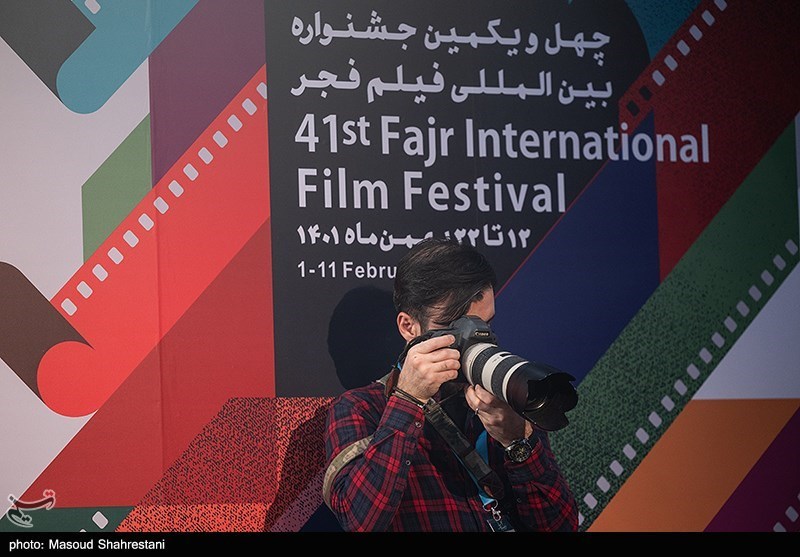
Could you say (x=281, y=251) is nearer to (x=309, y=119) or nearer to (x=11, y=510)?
(x=309, y=119)

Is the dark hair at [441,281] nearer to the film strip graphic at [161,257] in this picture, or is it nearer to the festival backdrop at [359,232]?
the festival backdrop at [359,232]

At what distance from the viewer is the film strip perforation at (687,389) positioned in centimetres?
242

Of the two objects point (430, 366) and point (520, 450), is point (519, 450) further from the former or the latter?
point (430, 366)

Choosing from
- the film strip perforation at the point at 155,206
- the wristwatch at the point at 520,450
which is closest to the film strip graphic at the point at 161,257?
the film strip perforation at the point at 155,206

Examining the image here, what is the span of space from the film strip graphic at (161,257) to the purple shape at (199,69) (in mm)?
25

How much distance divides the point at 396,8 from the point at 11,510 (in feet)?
4.40

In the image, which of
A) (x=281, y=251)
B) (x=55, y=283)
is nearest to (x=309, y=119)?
(x=281, y=251)

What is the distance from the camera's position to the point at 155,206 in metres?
2.24

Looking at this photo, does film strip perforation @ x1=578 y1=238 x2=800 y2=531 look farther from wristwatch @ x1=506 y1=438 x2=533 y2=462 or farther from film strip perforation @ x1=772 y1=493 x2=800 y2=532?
wristwatch @ x1=506 y1=438 x2=533 y2=462

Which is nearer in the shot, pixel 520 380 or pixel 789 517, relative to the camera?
pixel 520 380

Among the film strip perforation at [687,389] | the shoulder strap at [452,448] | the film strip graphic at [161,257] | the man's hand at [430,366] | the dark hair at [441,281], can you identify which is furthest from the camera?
the film strip perforation at [687,389]

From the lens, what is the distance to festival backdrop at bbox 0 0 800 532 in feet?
7.22

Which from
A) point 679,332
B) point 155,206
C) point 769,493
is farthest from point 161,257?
point 769,493

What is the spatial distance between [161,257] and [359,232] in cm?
43
